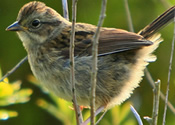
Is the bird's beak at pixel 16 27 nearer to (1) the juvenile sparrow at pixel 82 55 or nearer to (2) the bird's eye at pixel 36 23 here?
(1) the juvenile sparrow at pixel 82 55

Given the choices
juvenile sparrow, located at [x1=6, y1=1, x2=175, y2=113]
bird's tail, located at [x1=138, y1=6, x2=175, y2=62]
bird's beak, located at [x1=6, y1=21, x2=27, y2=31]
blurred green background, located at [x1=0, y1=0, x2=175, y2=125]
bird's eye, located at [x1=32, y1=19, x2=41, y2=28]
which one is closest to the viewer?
juvenile sparrow, located at [x1=6, y1=1, x2=175, y2=113]

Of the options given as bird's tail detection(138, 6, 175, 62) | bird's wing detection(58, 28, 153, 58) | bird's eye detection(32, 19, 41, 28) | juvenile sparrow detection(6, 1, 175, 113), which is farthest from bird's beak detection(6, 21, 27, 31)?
bird's tail detection(138, 6, 175, 62)

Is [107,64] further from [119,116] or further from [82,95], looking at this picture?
[119,116]

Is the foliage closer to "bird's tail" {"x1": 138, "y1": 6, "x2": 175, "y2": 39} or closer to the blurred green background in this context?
"bird's tail" {"x1": 138, "y1": 6, "x2": 175, "y2": 39}

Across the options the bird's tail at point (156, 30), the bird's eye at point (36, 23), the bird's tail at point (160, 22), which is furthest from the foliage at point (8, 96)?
the bird's tail at point (160, 22)

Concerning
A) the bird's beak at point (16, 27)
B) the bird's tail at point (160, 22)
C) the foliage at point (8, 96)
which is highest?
the bird's beak at point (16, 27)

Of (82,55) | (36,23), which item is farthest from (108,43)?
(36,23)

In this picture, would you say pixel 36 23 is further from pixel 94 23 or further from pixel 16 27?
pixel 94 23
